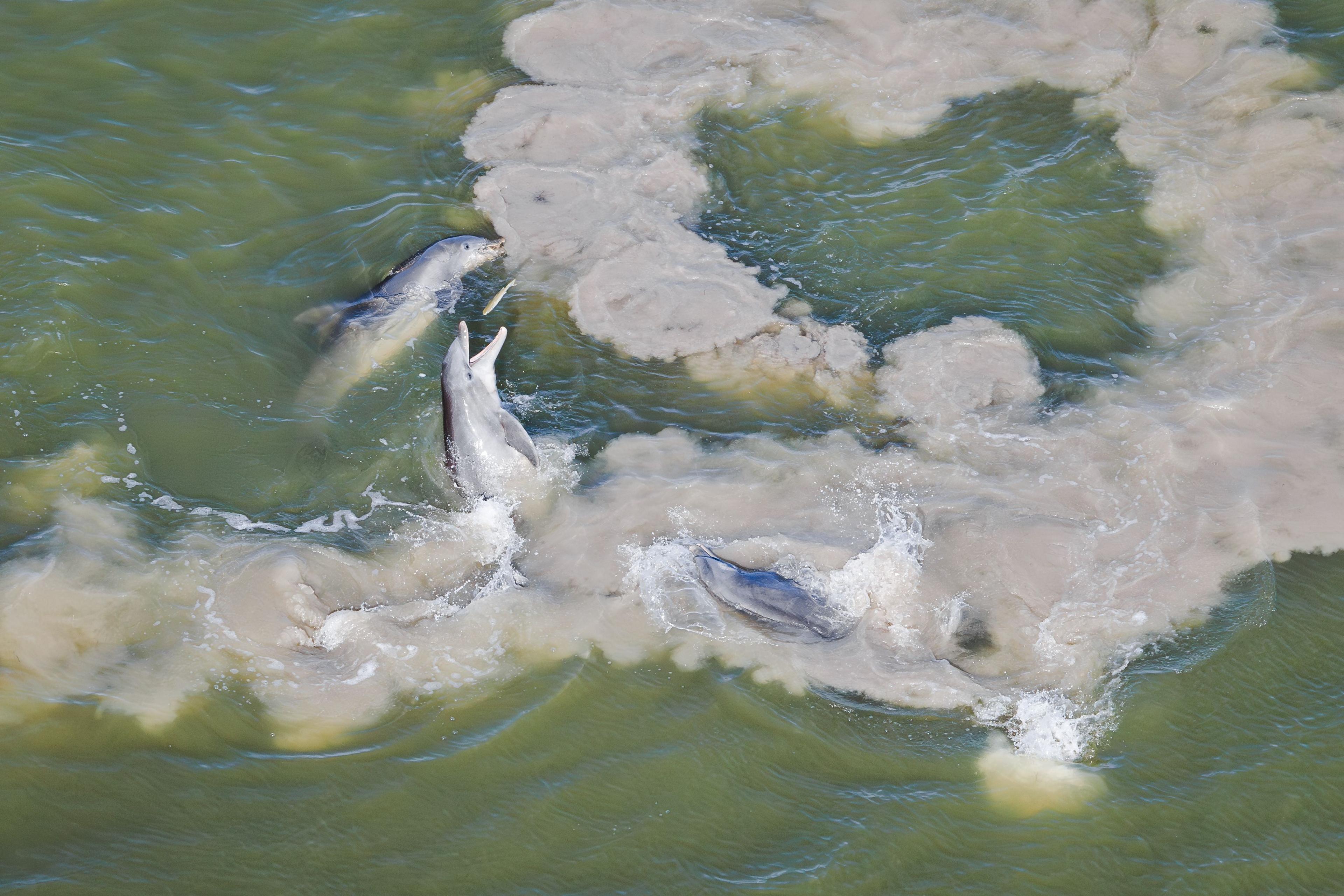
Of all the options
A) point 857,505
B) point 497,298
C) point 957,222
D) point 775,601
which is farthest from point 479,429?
point 957,222

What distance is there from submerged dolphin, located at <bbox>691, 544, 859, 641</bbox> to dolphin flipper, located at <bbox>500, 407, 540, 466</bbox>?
1.38 metres

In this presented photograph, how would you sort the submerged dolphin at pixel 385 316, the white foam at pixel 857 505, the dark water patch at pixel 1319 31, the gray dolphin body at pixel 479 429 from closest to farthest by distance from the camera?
1. the white foam at pixel 857 505
2. the gray dolphin body at pixel 479 429
3. the submerged dolphin at pixel 385 316
4. the dark water patch at pixel 1319 31

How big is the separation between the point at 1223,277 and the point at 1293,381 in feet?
3.50

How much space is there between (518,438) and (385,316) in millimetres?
1667

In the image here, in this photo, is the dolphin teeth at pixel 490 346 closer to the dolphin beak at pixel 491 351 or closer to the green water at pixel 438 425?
the dolphin beak at pixel 491 351

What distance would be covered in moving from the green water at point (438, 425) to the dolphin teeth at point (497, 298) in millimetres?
103

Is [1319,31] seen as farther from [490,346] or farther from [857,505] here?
[490,346]

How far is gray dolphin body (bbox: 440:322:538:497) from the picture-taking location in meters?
6.12

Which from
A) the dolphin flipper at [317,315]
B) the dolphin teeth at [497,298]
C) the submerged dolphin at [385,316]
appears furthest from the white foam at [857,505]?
the dolphin flipper at [317,315]

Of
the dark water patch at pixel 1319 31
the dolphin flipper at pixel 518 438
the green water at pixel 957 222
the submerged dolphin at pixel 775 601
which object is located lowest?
the submerged dolphin at pixel 775 601

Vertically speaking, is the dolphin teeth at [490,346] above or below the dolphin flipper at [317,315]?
above

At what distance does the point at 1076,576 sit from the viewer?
5.75m

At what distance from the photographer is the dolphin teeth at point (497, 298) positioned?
21.2 ft

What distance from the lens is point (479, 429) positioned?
616 centimetres
